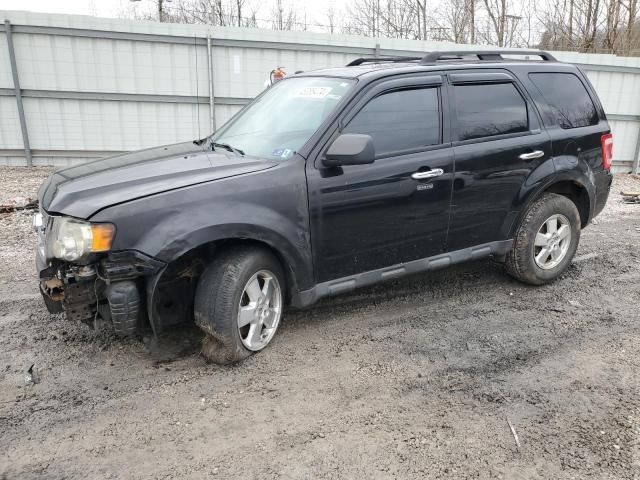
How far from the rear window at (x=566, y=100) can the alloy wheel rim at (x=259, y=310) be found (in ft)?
9.45

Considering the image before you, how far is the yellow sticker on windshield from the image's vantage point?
392cm

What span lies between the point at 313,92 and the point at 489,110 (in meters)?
1.47

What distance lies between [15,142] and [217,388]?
870 cm

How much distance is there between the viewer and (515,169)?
437 cm

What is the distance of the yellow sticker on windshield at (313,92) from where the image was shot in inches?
154

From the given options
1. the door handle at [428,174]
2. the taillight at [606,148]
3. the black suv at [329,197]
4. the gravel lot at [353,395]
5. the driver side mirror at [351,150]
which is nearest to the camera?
the gravel lot at [353,395]

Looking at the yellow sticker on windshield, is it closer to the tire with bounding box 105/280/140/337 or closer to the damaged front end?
the damaged front end

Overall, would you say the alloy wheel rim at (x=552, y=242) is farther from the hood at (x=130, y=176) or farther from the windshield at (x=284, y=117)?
the hood at (x=130, y=176)

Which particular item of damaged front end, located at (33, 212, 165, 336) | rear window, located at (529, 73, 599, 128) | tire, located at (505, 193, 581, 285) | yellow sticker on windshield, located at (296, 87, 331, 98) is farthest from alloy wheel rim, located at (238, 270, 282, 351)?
rear window, located at (529, 73, 599, 128)

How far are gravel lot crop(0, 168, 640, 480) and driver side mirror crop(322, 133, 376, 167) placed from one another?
1.32 meters

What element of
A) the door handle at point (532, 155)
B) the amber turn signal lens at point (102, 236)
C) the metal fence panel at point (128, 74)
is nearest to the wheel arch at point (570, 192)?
the door handle at point (532, 155)

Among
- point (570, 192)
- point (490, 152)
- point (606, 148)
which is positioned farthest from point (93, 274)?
point (606, 148)

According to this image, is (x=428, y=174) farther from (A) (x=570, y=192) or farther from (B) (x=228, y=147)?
(A) (x=570, y=192)

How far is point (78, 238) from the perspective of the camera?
294 centimetres
